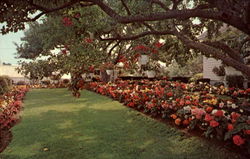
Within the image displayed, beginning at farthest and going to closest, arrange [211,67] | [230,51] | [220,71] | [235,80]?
[211,67] → [220,71] → [235,80] → [230,51]

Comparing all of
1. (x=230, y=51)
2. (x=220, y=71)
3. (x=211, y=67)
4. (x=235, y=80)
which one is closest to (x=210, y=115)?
(x=230, y=51)

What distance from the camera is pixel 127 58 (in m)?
19.7

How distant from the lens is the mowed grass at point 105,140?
5.25 metres

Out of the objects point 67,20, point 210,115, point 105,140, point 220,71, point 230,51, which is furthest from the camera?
point 220,71

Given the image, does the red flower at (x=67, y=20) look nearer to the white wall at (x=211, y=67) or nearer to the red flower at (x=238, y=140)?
Result: the red flower at (x=238, y=140)

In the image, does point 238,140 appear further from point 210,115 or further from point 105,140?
point 105,140

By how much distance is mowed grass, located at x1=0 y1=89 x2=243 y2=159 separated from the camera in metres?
5.25

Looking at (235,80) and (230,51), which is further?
(235,80)

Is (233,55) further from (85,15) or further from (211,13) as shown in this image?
(85,15)

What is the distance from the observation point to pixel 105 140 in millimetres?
6312

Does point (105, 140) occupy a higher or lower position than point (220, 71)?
lower

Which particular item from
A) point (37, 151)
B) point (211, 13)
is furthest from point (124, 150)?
point (211, 13)

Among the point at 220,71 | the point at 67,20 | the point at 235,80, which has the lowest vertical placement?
the point at 235,80

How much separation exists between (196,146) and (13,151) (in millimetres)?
3934
